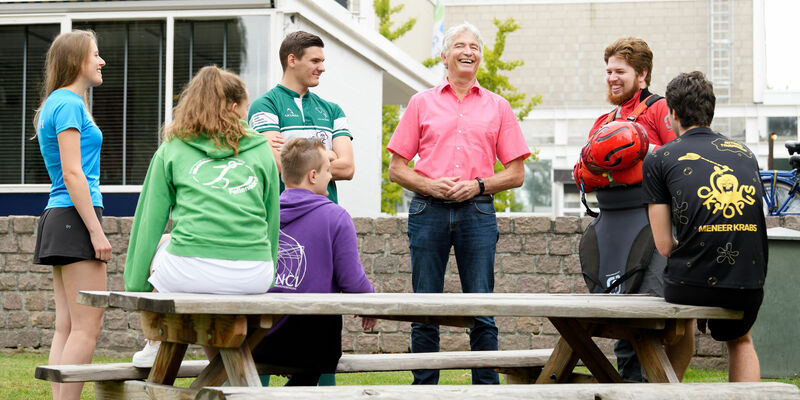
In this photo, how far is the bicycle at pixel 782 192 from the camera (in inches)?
511

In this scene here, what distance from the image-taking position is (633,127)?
5008 millimetres

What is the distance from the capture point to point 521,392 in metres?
3.71

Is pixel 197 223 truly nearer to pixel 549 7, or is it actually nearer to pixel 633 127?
pixel 633 127

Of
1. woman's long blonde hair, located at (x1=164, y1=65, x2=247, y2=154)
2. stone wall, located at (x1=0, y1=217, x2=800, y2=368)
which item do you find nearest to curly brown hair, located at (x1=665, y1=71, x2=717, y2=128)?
woman's long blonde hair, located at (x1=164, y1=65, x2=247, y2=154)

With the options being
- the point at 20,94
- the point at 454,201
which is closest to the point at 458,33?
the point at 454,201

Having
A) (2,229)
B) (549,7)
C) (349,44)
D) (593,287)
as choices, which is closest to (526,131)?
(549,7)

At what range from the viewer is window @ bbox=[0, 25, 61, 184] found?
11.4 metres

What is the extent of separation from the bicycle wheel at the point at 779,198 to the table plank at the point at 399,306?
946cm

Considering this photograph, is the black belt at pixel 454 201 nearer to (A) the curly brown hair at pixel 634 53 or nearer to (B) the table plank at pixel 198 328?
(A) the curly brown hair at pixel 634 53

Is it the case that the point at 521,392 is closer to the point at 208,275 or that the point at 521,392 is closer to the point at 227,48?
the point at 208,275

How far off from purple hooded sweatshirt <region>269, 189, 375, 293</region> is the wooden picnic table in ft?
1.27

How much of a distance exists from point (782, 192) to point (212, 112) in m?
10.9

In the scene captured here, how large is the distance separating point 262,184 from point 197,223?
1.15ft

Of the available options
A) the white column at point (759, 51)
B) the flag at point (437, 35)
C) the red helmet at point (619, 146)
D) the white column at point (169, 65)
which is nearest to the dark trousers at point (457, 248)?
the red helmet at point (619, 146)
